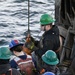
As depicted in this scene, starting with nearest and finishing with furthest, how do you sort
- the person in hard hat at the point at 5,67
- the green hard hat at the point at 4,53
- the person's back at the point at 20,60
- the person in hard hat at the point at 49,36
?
the person in hard hat at the point at 5,67 < the green hard hat at the point at 4,53 < the person's back at the point at 20,60 < the person in hard hat at the point at 49,36

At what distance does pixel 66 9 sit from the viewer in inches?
439

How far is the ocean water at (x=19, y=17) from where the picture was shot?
17.1 m

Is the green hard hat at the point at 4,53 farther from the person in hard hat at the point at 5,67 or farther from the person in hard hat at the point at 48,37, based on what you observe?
the person in hard hat at the point at 48,37

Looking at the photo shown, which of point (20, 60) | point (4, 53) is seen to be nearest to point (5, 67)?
point (4, 53)

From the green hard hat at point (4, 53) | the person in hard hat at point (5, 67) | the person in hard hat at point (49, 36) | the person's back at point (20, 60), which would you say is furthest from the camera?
the person in hard hat at point (49, 36)

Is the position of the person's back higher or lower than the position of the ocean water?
higher

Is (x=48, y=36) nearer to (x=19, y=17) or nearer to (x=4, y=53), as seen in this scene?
(x=4, y=53)

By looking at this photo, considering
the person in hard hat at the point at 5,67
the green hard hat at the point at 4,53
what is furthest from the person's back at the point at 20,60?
the person in hard hat at the point at 5,67

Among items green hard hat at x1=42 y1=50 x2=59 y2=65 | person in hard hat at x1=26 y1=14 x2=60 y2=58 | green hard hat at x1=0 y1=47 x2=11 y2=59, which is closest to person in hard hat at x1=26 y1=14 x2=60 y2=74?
person in hard hat at x1=26 y1=14 x2=60 y2=58

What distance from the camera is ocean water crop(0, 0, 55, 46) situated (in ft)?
56.0

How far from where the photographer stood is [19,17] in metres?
20.7

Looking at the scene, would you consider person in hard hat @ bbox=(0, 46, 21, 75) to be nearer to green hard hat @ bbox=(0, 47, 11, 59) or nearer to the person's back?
green hard hat @ bbox=(0, 47, 11, 59)

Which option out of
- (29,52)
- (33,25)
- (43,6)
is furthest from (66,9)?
(43,6)

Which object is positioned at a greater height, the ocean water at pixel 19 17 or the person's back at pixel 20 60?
the person's back at pixel 20 60
